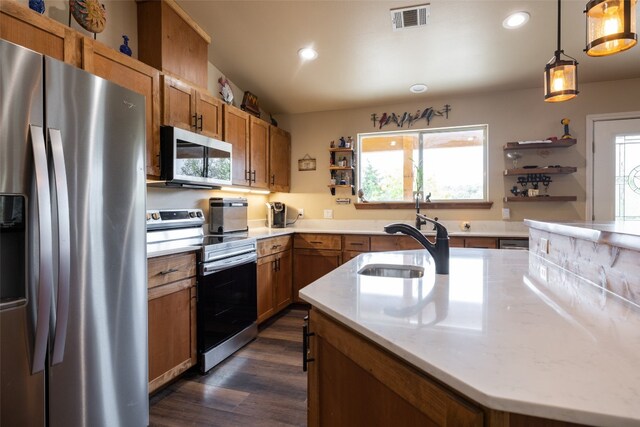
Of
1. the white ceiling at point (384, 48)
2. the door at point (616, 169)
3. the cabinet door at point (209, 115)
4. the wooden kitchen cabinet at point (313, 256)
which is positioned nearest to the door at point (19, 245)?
the cabinet door at point (209, 115)

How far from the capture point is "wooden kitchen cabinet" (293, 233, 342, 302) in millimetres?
3674

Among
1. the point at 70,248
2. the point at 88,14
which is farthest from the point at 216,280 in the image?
the point at 88,14

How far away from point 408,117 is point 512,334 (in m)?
3.60

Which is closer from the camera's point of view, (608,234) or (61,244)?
(608,234)

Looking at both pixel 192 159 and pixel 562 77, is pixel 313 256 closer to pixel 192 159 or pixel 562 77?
pixel 192 159

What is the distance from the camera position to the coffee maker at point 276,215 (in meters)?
4.14

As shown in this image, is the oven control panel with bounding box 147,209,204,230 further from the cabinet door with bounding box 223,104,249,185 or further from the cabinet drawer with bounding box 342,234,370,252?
the cabinet drawer with bounding box 342,234,370,252

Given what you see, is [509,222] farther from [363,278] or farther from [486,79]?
[363,278]

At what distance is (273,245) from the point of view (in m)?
3.38

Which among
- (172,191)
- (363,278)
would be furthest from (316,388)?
(172,191)

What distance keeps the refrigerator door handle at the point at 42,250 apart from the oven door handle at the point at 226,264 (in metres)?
1.10

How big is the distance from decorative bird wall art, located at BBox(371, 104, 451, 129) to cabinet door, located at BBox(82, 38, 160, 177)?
2.58 metres

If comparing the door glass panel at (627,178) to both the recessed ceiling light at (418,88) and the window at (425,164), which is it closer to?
the window at (425,164)

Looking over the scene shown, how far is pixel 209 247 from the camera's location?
2.35 meters
